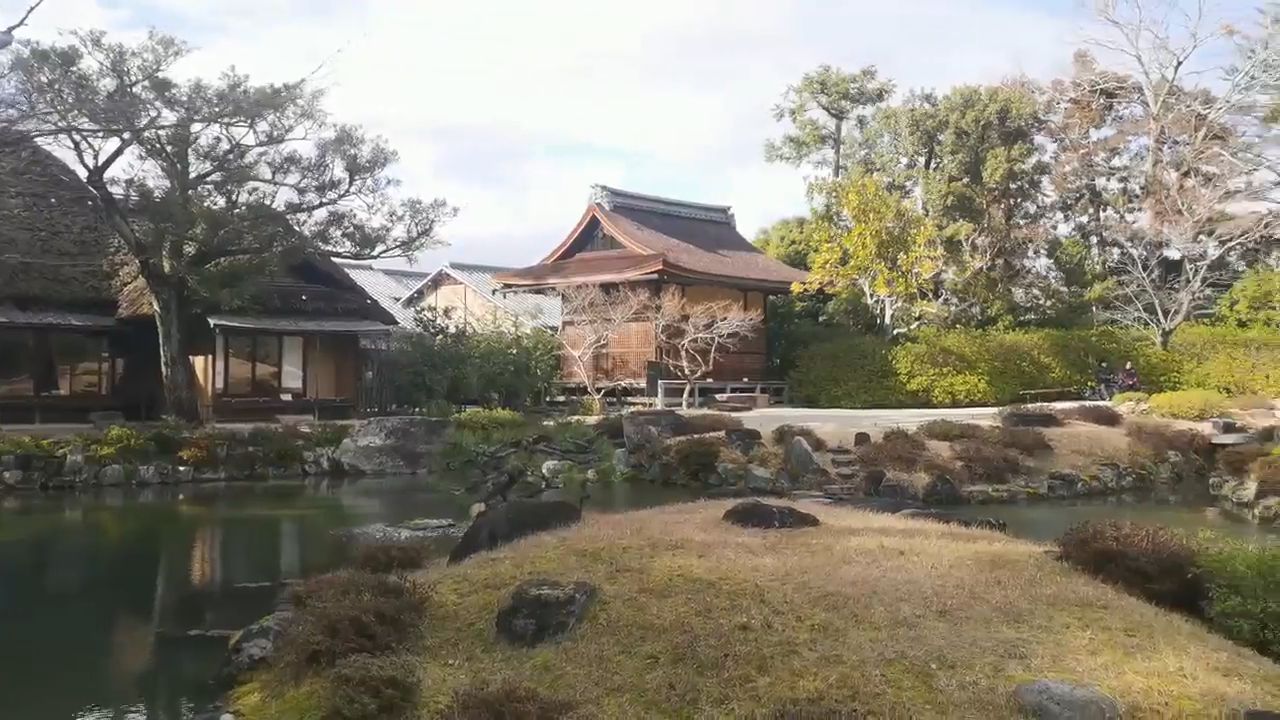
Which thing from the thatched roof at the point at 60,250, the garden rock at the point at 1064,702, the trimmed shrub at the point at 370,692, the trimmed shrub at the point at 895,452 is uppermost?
the thatched roof at the point at 60,250

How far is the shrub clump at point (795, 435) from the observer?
55.8 ft

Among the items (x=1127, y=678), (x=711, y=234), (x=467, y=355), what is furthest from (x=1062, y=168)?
(x=1127, y=678)

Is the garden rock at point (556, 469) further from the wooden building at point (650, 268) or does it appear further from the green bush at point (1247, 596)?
the green bush at point (1247, 596)

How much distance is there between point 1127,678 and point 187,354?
19.1 metres

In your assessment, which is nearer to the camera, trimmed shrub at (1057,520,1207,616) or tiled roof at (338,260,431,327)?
trimmed shrub at (1057,520,1207,616)

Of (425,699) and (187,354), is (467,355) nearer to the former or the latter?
(187,354)

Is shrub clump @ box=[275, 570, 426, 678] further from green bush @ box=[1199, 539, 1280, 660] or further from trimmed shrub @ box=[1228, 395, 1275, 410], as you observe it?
trimmed shrub @ box=[1228, 395, 1275, 410]

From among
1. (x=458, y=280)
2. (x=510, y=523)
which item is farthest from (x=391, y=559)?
(x=458, y=280)

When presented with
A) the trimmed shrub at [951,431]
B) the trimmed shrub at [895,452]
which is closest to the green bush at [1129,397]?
the trimmed shrub at [951,431]

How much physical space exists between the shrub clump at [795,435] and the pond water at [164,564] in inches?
90.2

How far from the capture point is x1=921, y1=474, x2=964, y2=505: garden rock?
15102mm

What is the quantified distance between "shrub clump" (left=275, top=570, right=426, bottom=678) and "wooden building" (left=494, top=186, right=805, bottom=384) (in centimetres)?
1833

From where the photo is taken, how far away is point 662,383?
24.5 meters

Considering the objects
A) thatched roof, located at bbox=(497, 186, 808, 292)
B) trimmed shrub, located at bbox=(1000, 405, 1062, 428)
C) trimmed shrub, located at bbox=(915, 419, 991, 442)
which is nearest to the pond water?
trimmed shrub, located at bbox=(915, 419, 991, 442)
